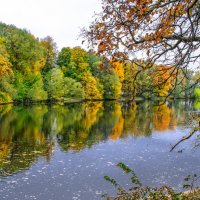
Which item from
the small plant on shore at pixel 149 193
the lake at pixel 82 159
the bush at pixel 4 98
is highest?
the bush at pixel 4 98

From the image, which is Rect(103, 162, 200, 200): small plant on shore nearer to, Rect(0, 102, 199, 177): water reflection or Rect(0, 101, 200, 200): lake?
Rect(0, 101, 200, 200): lake

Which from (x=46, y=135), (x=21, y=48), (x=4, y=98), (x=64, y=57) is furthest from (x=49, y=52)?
(x=46, y=135)

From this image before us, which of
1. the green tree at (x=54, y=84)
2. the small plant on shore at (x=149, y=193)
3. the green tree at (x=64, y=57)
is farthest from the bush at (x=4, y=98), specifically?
the small plant on shore at (x=149, y=193)

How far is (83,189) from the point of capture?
11.0 metres

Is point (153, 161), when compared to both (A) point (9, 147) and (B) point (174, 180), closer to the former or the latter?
(B) point (174, 180)

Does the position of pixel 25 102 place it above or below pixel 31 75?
below

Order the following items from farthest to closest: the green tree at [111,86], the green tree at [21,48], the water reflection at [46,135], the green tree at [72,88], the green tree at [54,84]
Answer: the green tree at [111,86] < the green tree at [72,88] < the green tree at [54,84] < the green tree at [21,48] < the water reflection at [46,135]

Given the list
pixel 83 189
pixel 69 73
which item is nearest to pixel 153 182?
pixel 83 189

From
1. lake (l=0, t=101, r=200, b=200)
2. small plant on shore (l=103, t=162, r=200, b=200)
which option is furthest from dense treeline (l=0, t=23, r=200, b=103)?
small plant on shore (l=103, t=162, r=200, b=200)

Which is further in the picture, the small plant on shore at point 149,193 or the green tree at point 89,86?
the green tree at point 89,86

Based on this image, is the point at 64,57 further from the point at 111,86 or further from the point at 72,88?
the point at 111,86

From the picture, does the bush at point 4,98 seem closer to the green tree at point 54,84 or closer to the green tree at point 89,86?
the green tree at point 54,84

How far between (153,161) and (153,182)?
9.85 feet

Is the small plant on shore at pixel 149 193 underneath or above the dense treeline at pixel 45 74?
underneath
